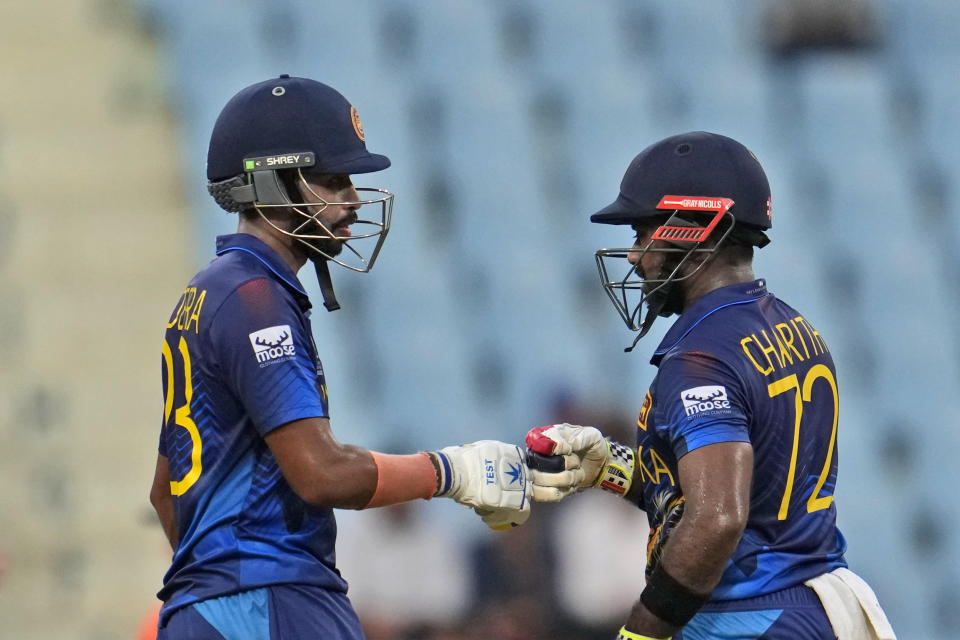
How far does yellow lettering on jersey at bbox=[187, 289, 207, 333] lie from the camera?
296 centimetres

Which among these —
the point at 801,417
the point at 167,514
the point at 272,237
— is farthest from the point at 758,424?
the point at 167,514

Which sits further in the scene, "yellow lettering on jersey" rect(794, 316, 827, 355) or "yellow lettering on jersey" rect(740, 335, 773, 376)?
"yellow lettering on jersey" rect(794, 316, 827, 355)

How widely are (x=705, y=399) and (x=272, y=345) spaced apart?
965mm

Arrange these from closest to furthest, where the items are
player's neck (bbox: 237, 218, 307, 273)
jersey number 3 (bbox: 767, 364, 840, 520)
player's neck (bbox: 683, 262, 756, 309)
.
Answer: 1. jersey number 3 (bbox: 767, 364, 840, 520)
2. player's neck (bbox: 237, 218, 307, 273)
3. player's neck (bbox: 683, 262, 756, 309)

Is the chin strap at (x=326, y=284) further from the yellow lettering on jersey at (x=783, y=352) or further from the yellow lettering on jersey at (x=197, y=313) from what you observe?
the yellow lettering on jersey at (x=783, y=352)

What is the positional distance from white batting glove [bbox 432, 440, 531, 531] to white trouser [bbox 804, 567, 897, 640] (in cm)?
73

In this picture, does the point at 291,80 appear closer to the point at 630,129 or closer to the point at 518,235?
the point at 518,235

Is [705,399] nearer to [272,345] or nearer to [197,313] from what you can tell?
[272,345]

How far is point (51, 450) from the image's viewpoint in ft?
21.4

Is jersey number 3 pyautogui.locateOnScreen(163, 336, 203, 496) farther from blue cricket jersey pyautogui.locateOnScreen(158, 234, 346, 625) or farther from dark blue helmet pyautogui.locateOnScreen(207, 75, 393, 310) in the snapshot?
dark blue helmet pyautogui.locateOnScreen(207, 75, 393, 310)

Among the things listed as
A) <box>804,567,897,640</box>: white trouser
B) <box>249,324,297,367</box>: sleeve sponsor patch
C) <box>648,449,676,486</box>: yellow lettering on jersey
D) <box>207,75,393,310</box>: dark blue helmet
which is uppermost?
<box>207,75,393,310</box>: dark blue helmet

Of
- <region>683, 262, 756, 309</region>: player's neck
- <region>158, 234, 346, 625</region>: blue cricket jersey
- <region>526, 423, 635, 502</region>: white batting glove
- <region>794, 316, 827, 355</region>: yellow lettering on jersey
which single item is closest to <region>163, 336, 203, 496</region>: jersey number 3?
<region>158, 234, 346, 625</region>: blue cricket jersey

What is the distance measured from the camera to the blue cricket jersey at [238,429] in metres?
2.86

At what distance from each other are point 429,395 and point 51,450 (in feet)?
6.23
